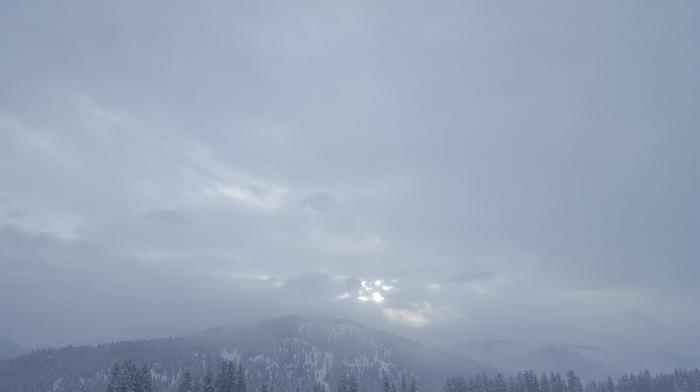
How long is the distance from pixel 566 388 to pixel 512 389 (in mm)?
38817

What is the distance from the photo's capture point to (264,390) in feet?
362

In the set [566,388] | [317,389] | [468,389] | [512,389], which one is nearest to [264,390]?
[317,389]

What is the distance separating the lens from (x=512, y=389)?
6599 inches

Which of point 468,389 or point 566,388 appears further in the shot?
point 566,388

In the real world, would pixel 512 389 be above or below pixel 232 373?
below

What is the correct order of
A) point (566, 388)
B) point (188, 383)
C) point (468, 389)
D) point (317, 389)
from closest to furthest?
point (188, 383), point (317, 389), point (468, 389), point (566, 388)

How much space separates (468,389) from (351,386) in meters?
51.4

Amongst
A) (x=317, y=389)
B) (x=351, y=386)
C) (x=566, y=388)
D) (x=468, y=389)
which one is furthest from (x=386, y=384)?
(x=566, y=388)

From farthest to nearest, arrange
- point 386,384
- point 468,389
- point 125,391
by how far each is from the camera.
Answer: point 468,389
point 386,384
point 125,391

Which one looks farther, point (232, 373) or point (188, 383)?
point (188, 383)

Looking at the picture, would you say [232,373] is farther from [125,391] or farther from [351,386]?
[351,386]

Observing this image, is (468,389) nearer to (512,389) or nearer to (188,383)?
(512,389)

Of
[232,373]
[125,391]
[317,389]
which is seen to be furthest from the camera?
[317,389]

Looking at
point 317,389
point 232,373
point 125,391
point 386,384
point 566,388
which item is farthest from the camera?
point 566,388
